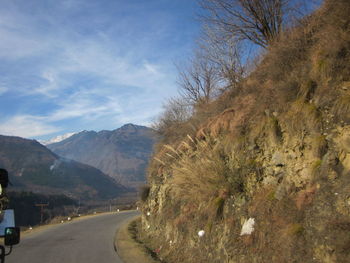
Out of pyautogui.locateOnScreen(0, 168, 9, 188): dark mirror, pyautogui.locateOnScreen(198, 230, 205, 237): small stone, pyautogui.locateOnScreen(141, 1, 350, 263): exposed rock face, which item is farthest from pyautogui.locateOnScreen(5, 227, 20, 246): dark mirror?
pyautogui.locateOnScreen(198, 230, 205, 237): small stone

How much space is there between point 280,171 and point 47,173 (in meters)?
160

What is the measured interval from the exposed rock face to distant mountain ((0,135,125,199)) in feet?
426

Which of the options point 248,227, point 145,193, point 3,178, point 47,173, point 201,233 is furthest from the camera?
point 47,173

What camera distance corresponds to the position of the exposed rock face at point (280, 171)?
19.1 ft

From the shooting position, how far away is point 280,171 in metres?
7.58

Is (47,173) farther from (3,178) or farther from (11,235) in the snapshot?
(11,235)

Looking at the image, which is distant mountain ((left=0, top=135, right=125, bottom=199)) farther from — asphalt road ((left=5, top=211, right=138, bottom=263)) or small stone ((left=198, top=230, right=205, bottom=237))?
small stone ((left=198, top=230, right=205, bottom=237))

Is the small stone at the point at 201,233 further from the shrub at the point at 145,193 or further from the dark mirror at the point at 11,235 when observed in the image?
the shrub at the point at 145,193

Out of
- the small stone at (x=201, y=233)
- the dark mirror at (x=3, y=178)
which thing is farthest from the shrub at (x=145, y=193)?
the dark mirror at (x=3, y=178)

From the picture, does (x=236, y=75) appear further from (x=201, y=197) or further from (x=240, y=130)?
(x=201, y=197)

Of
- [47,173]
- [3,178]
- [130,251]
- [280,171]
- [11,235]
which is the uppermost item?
[47,173]

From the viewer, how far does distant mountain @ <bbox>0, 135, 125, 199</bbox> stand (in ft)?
463

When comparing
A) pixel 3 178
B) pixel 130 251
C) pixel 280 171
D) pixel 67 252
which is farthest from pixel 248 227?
pixel 67 252

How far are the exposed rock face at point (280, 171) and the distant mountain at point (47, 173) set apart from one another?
129729 millimetres
